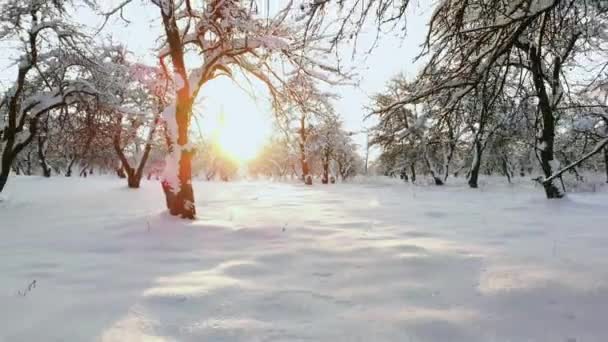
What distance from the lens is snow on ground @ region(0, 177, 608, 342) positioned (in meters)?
2.68

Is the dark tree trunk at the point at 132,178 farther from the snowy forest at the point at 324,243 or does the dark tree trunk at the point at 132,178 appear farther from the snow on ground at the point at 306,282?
the snow on ground at the point at 306,282

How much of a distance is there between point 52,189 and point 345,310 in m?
18.6

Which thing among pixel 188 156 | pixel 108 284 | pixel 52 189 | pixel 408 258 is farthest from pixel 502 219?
pixel 52 189

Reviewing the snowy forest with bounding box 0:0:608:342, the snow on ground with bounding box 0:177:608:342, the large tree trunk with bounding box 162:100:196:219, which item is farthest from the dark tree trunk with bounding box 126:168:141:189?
the large tree trunk with bounding box 162:100:196:219

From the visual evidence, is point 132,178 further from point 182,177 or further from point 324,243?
point 324,243

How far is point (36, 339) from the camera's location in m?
2.53

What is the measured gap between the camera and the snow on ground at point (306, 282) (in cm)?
268

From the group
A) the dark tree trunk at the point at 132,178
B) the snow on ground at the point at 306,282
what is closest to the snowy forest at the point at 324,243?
the snow on ground at the point at 306,282

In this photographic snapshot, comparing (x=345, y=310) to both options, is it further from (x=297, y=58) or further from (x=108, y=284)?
(x=297, y=58)

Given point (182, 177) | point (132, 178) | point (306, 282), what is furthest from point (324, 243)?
point (132, 178)

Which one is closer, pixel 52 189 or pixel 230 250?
pixel 230 250

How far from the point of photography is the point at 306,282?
3.69 metres

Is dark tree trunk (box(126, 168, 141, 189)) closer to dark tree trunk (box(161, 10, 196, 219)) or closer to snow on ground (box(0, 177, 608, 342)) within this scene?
snow on ground (box(0, 177, 608, 342))

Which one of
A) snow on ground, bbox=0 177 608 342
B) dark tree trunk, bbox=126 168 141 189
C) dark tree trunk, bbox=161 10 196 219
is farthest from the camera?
dark tree trunk, bbox=126 168 141 189
